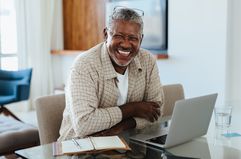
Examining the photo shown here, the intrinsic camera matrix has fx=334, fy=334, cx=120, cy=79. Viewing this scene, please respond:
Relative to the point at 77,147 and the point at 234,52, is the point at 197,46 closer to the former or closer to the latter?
the point at 234,52

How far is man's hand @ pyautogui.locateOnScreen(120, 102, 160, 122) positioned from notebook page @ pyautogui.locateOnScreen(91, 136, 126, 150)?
267 mm

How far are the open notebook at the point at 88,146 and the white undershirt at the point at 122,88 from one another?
1.26 ft

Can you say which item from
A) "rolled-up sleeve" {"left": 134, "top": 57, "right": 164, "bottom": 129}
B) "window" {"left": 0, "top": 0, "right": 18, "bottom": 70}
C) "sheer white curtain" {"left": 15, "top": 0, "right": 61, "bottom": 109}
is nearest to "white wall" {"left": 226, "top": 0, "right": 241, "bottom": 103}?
"rolled-up sleeve" {"left": 134, "top": 57, "right": 164, "bottom": 129}

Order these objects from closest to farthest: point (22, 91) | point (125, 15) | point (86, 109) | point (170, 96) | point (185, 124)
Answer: point (185, 124)
point (86, 109)
point (125, 15)
point (170, 96)
point (22, 91)

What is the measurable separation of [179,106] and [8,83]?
360cm

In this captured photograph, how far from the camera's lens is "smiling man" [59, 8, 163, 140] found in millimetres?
1492

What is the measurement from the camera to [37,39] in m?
5.09

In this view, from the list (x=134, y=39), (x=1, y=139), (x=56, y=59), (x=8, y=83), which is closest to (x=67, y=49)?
(x=56, y=59)

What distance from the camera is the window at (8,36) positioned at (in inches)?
195

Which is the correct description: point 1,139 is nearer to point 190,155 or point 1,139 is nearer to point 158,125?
point 158,125

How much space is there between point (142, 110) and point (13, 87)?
3.09 metres

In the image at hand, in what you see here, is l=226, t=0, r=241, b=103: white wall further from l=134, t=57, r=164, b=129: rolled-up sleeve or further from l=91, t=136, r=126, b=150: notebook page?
l=91, t=136, r=126, b=150: notebook page

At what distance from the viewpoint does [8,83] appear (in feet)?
14.5

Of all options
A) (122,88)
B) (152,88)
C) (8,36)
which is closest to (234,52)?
(152,88)
